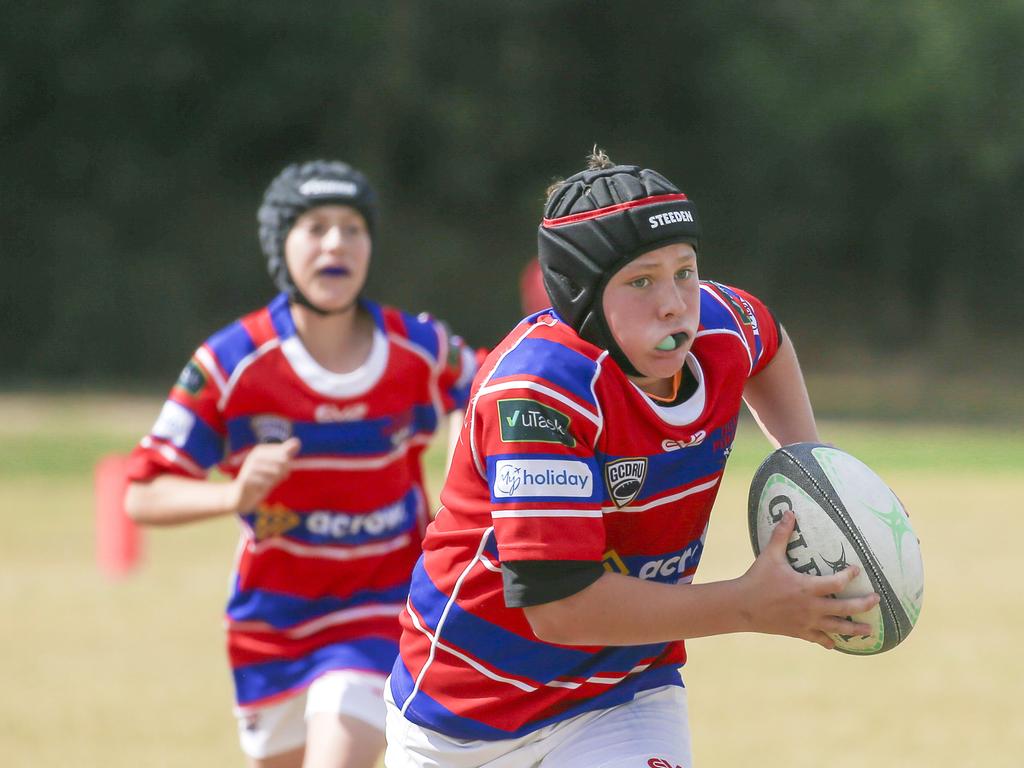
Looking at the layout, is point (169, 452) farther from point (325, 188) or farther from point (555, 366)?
point (555, 366)

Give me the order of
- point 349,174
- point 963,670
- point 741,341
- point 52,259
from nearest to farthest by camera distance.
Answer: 1. point 741,341
2. point 349,174
3. point 963,670
4. point 52,259

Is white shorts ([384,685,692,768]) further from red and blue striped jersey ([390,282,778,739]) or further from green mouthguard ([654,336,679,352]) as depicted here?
green mouthguard ([654,336,679,352])

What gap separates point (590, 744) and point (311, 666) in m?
1.53

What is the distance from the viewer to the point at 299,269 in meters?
4.57

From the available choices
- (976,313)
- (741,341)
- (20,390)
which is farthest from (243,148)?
(741,341)

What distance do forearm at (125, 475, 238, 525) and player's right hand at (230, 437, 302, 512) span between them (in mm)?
97

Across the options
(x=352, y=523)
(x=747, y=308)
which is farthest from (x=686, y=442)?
(x=352, y=523)

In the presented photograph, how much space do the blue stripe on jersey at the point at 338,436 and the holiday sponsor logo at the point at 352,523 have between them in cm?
18

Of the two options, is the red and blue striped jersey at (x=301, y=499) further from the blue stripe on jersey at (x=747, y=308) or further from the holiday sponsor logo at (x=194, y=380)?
the blue stripe on jersey at (x=747, y=308)

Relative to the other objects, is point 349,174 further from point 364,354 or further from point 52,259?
point 52,259

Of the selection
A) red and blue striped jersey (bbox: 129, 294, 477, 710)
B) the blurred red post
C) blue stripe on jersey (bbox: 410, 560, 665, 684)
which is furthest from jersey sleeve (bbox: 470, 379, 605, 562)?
the blurred red post

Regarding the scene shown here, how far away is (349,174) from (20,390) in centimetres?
1777

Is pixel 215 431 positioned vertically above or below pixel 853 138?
below

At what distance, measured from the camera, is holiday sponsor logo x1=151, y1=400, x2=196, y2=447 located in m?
4.31
